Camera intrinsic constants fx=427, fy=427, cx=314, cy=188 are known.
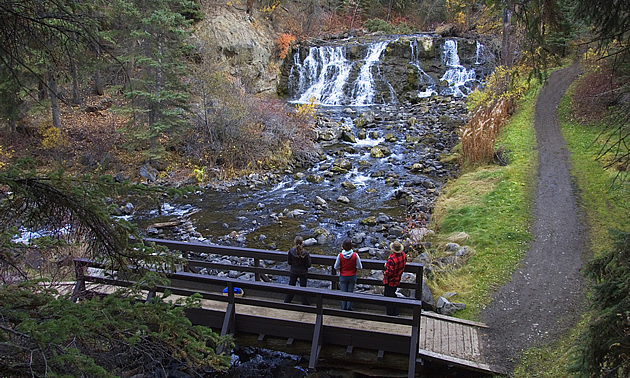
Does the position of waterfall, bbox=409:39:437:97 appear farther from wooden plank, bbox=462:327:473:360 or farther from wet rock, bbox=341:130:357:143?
wooden plank, bbox=462:327:473:360

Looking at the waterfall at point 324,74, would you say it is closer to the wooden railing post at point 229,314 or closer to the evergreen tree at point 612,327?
the wooden railing post at point 229,314

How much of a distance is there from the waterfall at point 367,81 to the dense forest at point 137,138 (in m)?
7.06

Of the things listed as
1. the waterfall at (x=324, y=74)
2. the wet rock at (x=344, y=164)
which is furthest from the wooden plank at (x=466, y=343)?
the waterfall at (x=324, y=74)

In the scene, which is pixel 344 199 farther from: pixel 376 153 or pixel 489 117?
pixel 489 117

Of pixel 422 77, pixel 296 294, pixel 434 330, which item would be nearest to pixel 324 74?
pixel 422 77

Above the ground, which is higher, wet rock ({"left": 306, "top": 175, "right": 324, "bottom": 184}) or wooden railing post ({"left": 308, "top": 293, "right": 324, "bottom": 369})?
wet rock ({"left": 306, "top": 175, "right": 324, "bottom": 184})

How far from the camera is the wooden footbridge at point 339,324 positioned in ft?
21.8

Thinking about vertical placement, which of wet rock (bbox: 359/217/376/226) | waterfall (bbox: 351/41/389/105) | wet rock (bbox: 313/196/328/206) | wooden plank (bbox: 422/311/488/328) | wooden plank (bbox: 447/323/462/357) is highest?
waterfall (bbox: 351/41/389/105)

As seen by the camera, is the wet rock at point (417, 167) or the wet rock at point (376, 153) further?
the wet rock at point (376, 153)

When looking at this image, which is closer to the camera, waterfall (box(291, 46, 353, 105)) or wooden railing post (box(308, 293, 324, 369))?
wooden railing post (box(308, 293, 324, 369))

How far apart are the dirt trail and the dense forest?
1.22 m

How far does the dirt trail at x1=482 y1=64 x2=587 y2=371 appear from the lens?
7492 millimetres

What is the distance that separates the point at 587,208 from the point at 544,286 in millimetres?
4968

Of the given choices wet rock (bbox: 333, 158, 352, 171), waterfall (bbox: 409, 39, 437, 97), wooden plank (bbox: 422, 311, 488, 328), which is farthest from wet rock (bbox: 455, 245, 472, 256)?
waterfall (bbox: 409, 39, 437, 97)
